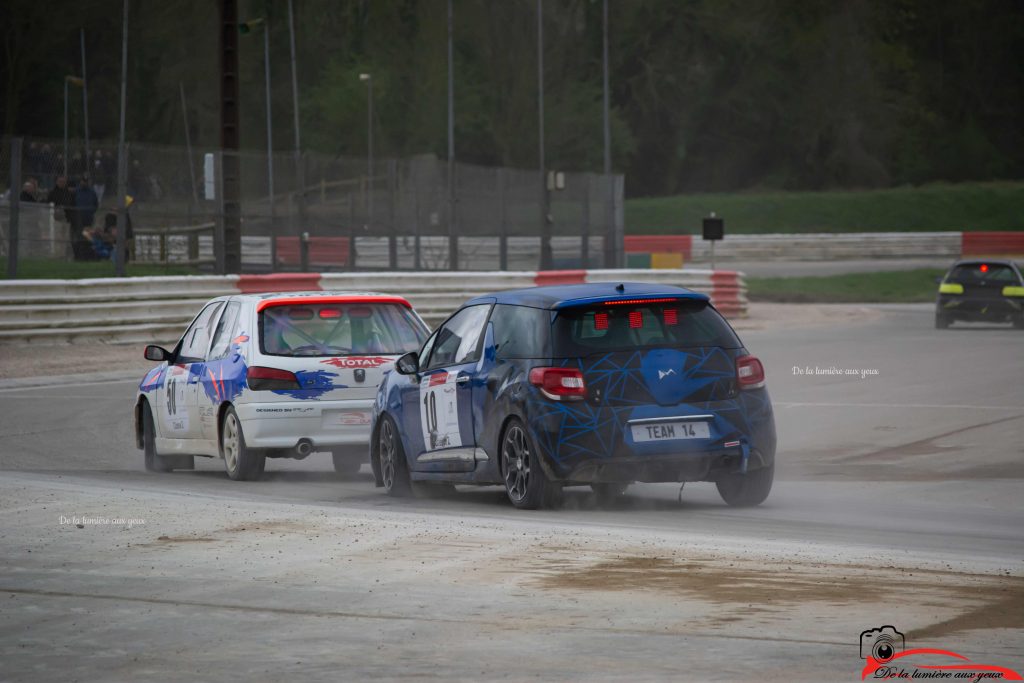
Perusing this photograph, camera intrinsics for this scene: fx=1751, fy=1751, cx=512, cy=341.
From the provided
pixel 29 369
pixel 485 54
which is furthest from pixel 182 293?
pixel 485 54

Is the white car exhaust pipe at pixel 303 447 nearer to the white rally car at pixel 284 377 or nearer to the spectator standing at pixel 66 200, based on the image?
the white rally car at pixel 284 377

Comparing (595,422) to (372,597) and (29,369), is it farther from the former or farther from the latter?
(29,369)

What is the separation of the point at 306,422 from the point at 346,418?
0.32m

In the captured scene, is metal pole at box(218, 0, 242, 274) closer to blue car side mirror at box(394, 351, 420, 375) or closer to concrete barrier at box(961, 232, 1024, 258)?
blue car side mirror at box(394, 351, 420, 375)

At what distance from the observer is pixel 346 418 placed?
44.2ft

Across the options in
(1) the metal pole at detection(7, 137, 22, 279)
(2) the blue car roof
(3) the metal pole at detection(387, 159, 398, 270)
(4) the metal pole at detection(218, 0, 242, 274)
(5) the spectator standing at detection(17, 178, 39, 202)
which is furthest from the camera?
(3) the metal pole at detection(387, 159, 398, 270)

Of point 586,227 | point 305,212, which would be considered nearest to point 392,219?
point 305,212

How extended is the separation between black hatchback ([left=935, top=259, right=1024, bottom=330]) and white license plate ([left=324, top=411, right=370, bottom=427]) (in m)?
21.8

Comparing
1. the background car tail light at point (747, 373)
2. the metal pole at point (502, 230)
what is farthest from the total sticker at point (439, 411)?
the metal pole at point (502, 230)

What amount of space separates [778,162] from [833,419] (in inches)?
3433

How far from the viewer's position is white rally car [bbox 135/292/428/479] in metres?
13.4

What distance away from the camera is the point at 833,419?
17.1m

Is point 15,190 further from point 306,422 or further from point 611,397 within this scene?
point 611,397

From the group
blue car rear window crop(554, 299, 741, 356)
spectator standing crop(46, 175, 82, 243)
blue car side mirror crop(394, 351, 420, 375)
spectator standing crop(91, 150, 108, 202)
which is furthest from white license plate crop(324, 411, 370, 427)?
spectator standing crop(91, 150, 108, 202)
